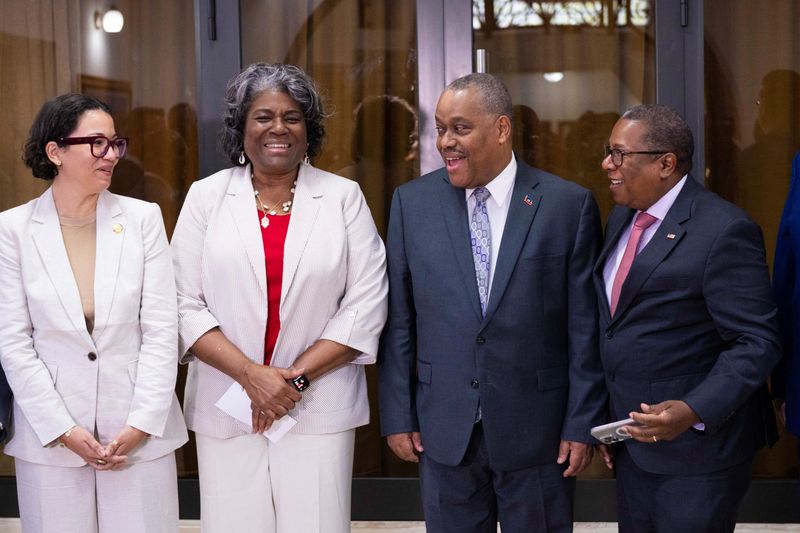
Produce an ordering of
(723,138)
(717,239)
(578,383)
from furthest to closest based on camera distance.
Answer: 1. (723,138)
2. (578,383)
3. (717,239)

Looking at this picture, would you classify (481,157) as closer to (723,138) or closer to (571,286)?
(571,286)

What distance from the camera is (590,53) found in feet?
14.0

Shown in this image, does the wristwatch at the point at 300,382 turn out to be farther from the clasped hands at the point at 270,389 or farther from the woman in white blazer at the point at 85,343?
the woman in white blazer at the point at 85,343

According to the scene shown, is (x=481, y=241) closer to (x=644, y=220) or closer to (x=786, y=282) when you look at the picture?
(x=644, y=220)

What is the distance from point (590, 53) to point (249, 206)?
6.13 feet

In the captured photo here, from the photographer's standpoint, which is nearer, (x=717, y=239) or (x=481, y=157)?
(x=717, y=239)

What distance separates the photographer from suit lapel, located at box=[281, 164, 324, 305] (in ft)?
9.98

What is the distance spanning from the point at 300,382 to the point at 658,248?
3.64ft

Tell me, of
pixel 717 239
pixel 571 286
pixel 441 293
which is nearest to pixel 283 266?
pixel 441 293

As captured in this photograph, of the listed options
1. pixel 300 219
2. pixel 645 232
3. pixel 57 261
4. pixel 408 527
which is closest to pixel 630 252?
pixel 645 232

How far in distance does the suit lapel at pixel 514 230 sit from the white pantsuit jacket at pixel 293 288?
0.39m

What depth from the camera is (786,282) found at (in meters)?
3.00

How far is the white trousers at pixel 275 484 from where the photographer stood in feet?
10.1

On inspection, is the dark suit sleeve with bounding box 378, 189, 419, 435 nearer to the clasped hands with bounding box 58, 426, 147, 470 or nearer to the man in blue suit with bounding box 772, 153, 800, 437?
the clasped hands with bounding box 58, 426, 147, 470
